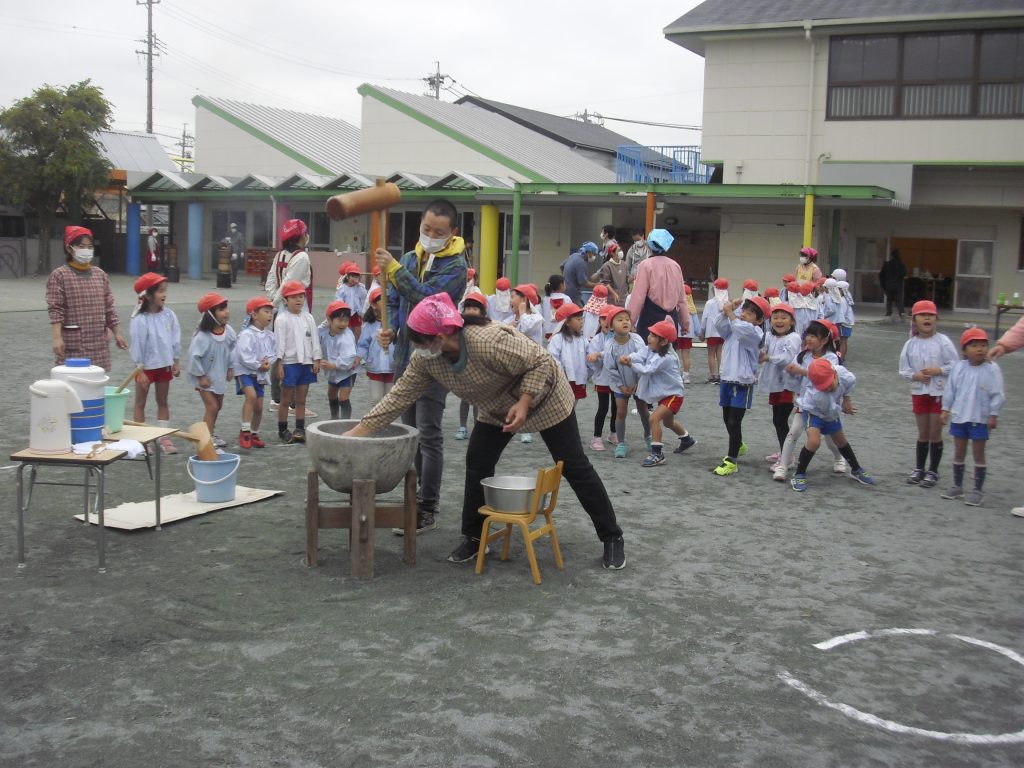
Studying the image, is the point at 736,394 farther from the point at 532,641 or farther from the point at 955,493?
the point at 532,641

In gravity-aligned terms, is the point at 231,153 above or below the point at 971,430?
above

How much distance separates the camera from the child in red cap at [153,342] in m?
8.01

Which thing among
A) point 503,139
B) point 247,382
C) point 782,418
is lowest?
point 782,418

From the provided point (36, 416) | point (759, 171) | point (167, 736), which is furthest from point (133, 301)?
point (167, 736)

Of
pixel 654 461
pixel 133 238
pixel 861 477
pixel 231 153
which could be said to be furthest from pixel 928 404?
pixel 231 153

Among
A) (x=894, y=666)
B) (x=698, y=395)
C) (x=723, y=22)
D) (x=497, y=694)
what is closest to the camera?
(x=497, y=694)

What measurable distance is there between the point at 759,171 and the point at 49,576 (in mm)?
22976

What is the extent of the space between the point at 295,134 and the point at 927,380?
109ft

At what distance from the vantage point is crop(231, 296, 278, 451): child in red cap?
8.38m

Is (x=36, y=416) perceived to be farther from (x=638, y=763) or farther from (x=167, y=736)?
(x=638, y=763)

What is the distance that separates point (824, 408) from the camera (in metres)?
7.75

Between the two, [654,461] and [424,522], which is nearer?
[424,522]

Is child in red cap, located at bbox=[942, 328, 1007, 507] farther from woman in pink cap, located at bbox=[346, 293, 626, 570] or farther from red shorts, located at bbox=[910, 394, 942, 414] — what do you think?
woman in pink cap, located at bbox=[346, 293, 626, 570]

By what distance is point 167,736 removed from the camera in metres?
3.61
